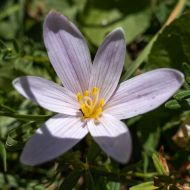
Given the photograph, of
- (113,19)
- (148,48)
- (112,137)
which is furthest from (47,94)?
(113,19)

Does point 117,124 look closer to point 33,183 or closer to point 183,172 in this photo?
point 183,172

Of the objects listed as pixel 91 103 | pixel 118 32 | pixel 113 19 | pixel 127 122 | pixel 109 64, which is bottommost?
pixel 127 122

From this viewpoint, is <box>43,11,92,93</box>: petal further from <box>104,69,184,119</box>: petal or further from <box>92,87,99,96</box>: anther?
<box>104,69,184,119</box>: petal

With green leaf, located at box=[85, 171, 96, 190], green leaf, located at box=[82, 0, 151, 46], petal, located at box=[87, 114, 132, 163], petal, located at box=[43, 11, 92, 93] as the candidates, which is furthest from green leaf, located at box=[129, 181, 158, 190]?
green leaf, located at box=[82, 0, 151, 46]

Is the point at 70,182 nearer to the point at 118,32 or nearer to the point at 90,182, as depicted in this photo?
the point at 90,182

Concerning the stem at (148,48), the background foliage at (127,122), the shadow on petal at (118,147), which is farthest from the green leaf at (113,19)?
the shadow on petal at (118,147)

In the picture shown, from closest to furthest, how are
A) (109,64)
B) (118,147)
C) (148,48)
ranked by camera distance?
(118,147)
(109,64)
(148,48)

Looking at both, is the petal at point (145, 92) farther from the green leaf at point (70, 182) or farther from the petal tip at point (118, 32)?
the green leaf at point (70, 182)
